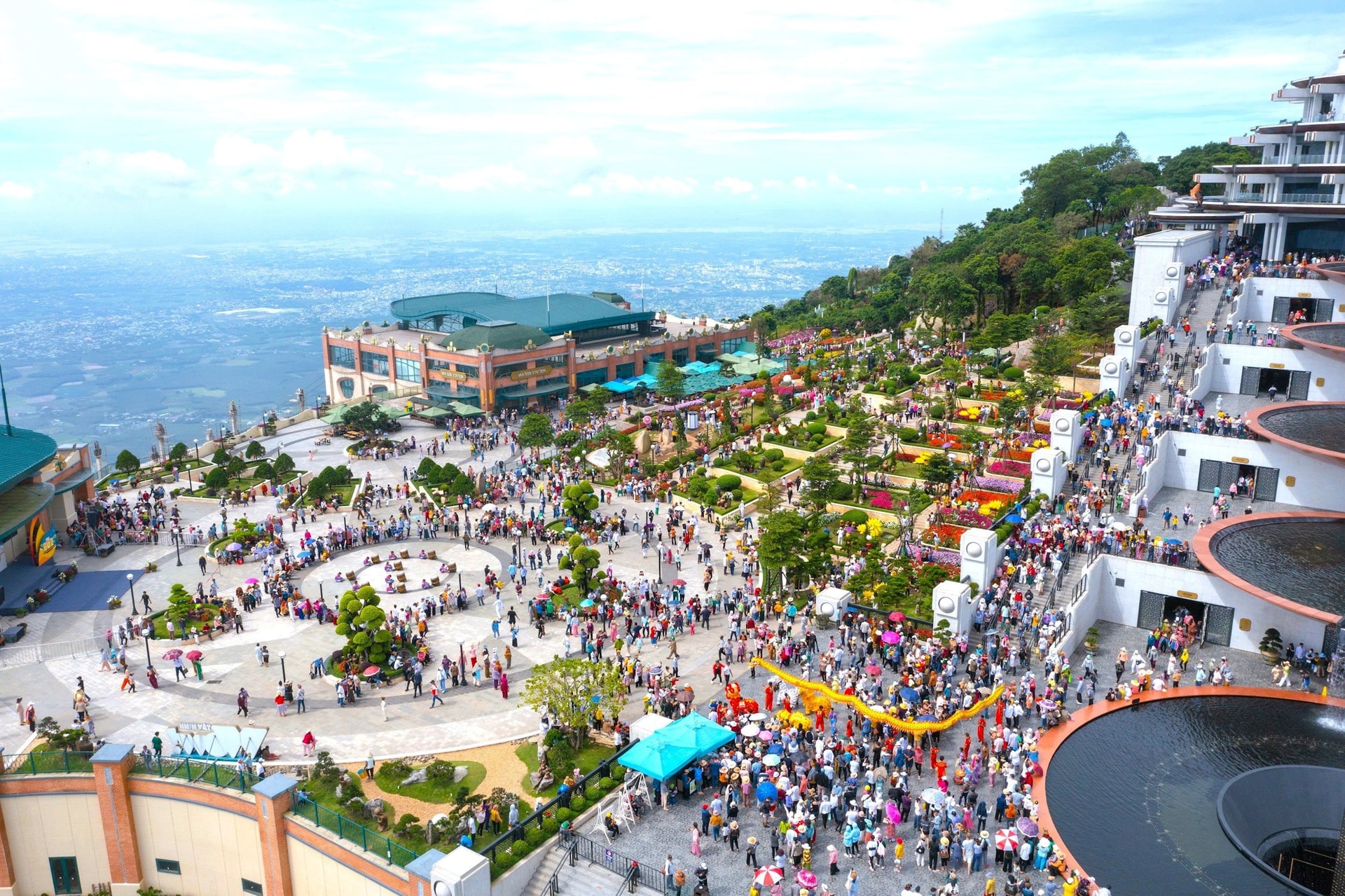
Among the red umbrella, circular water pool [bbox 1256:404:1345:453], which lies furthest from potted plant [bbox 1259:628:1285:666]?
the red umbrella

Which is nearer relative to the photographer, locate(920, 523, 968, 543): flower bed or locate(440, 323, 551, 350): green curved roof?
locate(920, 523, 968, 543): flower bed

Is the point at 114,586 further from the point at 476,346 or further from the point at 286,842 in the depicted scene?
the point at 476,346

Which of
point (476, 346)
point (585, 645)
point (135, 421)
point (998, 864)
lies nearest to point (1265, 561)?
point (998, 864)

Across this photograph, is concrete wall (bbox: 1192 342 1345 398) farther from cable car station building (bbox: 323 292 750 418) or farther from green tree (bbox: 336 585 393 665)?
cable car station building (bbox: 323 292 750 418)

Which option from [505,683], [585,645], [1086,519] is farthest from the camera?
[1086,519]

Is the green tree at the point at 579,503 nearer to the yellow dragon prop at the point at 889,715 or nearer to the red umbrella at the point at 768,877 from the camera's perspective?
the yellow dragon prop at the point at 889,715

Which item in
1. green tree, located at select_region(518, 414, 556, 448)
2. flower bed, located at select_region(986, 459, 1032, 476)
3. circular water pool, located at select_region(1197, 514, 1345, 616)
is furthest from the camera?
green tree, located at select_region(518, 414, 556, 448)

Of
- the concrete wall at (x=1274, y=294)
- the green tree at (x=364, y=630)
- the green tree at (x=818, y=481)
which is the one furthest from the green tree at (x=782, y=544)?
the concrete wall at (x=1274, y=294)
